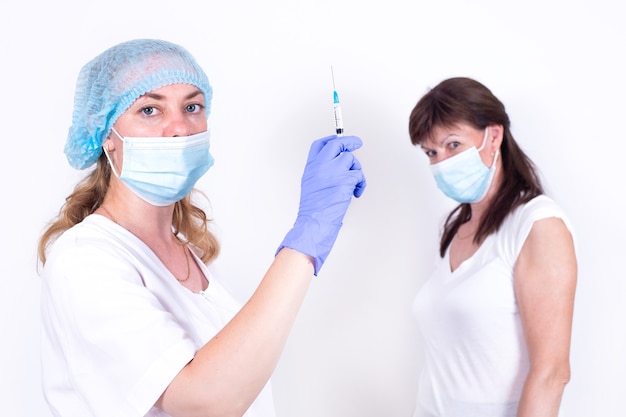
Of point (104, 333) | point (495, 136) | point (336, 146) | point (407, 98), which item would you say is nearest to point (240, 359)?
point (104, 333)

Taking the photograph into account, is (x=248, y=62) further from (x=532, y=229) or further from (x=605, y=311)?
(x=605, y=311)

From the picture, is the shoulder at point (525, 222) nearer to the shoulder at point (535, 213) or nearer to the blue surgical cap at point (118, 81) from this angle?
the shoulder at point (535, 213)

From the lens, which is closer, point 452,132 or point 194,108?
Result: point 194,108

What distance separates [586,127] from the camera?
203 cm

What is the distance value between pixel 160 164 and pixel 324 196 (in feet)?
1.03

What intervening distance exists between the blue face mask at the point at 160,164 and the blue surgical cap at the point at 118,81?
0.05m

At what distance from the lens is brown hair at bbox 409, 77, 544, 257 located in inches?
67.5

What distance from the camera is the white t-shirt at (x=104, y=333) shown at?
0.93 meters

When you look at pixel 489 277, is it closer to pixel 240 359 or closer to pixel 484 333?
pixel 484 333

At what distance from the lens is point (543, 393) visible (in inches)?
56.1

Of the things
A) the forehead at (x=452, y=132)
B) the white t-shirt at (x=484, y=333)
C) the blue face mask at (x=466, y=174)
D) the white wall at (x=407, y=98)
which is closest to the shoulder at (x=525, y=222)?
the white t-shirt at (x=484, y=333)

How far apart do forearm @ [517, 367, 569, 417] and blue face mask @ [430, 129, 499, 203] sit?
0.53 meters

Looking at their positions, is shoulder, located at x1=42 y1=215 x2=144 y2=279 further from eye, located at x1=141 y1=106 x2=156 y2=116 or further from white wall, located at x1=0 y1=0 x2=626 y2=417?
white wall, located at x1=0 y1=0 x2=626 y2=417

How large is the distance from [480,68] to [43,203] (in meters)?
1.41
